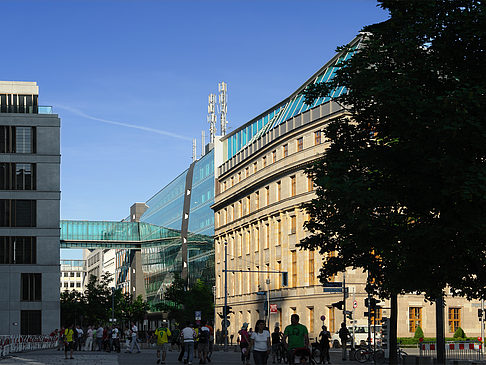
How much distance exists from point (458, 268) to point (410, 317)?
149 feet

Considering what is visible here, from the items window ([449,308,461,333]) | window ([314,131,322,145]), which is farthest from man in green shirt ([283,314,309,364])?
window ([449,308,461,333])

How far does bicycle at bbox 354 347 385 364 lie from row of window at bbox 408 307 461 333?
2823cm

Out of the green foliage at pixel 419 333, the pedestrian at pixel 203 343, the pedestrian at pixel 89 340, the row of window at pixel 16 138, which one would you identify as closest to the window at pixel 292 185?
the green foliage at pixel 419 333

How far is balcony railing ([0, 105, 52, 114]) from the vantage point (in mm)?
75250

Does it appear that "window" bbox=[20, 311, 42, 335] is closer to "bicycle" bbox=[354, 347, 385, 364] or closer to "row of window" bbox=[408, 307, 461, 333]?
"row of window" bbox=[408, 307, 461, 333]

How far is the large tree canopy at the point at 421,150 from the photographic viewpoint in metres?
22.9

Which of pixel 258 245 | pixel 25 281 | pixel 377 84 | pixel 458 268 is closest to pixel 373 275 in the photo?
pixel 458 268

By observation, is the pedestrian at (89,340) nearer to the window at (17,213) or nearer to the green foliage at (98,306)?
the window at (17,213)

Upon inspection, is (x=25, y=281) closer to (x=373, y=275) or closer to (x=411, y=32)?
(x=373, y=275)

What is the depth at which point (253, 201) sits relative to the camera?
90062mm

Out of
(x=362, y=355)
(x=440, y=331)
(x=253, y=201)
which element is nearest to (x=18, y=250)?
(x=253, y=201)

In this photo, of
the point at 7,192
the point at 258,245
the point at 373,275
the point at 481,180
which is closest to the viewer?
the point at 481,180

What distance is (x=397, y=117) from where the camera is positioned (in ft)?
78.5

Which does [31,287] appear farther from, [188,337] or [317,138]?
[188,337]
